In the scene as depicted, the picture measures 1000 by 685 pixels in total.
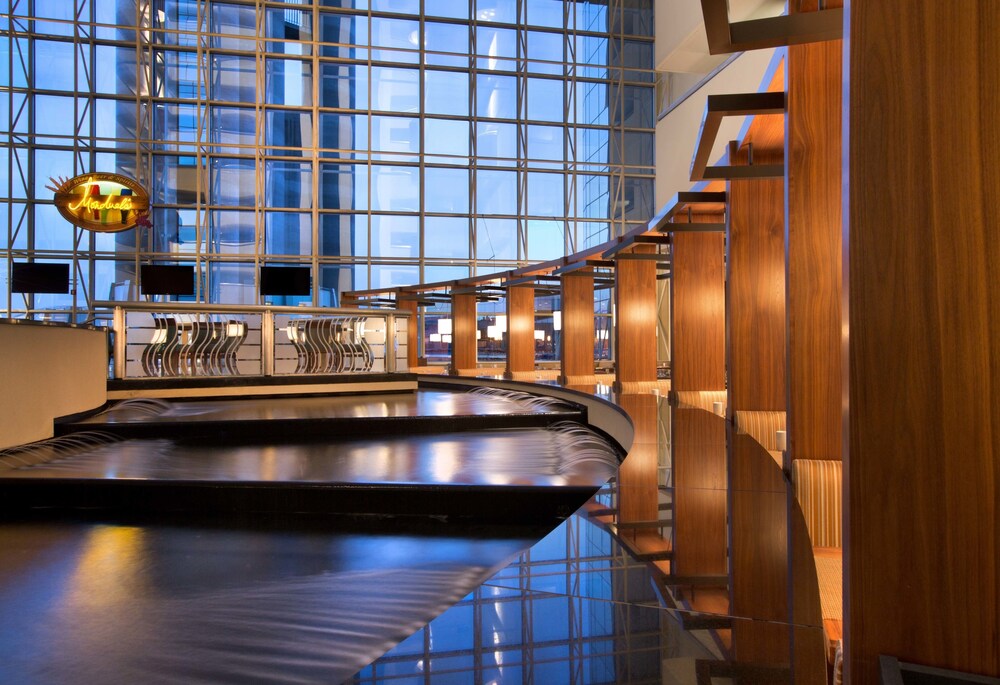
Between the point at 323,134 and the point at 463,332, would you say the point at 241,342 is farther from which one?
the point at 323,134

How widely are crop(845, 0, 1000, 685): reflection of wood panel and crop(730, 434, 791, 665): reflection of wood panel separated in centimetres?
17

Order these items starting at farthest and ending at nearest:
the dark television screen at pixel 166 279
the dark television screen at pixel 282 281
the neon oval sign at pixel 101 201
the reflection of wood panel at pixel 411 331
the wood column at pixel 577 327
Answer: the dark television screen at pixel 282 281, the reflection of wood panel at pixel 411 331, the dark television screen at pixel 166 279, the wood column at pixel 577 327, the neon oval sign at pixel 101 201

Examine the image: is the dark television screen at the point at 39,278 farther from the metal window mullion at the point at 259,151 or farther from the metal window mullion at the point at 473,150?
the metal window mullion at the point at 473,150

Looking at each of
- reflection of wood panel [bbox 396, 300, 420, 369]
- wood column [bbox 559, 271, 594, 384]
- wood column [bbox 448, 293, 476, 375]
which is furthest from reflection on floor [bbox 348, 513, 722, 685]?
reflection of wood panel [bbox 396, 300, 420, 369]

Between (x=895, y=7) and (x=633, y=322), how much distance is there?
9.62m

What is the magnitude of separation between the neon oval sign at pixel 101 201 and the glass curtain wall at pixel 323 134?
29.8 ft

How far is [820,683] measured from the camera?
1374 millimetres

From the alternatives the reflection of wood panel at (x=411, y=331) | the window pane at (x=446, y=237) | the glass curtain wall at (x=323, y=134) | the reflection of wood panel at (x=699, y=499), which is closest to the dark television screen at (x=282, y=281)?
the glass curtain wall at (x=323, y=134)

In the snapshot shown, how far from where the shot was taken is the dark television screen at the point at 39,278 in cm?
1798

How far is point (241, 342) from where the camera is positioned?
33.1 ft

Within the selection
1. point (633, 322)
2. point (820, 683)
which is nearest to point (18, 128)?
point (633, 322)

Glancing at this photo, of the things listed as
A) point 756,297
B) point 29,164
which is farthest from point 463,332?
point 29,164

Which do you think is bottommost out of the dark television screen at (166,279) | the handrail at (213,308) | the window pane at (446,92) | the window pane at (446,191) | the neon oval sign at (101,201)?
the handrail at (213,308)

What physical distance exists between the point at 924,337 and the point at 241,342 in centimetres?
976
